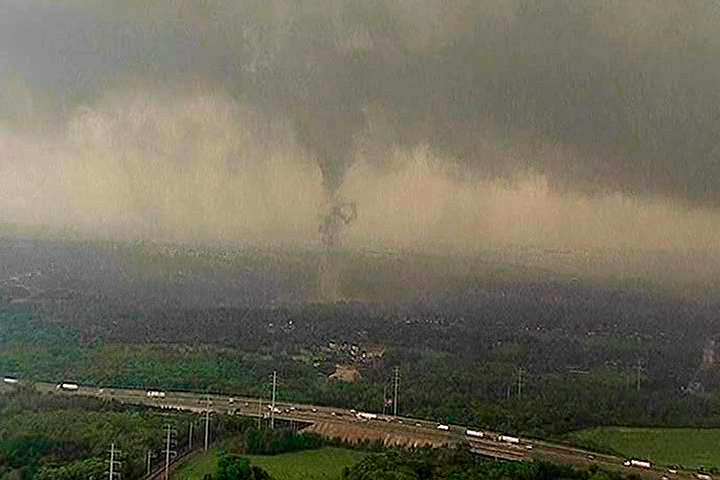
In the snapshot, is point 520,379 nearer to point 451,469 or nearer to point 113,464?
point 451,469

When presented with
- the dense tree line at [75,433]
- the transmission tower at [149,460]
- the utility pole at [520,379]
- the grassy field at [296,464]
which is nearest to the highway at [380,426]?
the dense tree line at [75,433]

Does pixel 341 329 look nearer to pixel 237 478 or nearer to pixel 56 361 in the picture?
pixel 56 361

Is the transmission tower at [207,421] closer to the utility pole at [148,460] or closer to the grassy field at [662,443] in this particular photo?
the utility pole at [148,460]

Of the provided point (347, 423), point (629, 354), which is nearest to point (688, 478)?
point (629, 354)

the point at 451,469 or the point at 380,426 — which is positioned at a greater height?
the point at 380,426

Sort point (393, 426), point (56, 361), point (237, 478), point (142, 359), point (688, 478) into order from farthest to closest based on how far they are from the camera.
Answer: point (142, 359) → point (56, 361) → point (393, 426) → point (688, 478) → point (237, 478)

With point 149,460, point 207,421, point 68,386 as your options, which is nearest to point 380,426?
point 207,421
